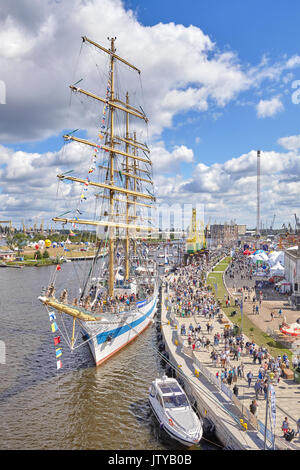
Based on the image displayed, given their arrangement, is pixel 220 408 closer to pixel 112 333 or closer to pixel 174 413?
pixel 174 413

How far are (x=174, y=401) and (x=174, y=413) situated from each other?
2.45 ft

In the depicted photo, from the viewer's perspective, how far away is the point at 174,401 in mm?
17625

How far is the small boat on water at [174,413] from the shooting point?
51.6 feet

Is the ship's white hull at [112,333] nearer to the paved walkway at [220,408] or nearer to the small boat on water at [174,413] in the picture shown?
the paved walkway at [220,408]

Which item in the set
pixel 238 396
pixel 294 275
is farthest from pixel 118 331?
pixel 294 275

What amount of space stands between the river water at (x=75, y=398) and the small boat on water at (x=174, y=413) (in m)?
0.95

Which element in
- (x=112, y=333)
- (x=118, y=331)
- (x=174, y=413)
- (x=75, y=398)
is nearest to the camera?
(x=174, y=413)

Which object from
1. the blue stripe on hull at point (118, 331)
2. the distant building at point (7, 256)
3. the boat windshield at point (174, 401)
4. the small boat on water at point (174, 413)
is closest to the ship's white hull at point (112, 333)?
the blue stripe on hull at point (118, 331)

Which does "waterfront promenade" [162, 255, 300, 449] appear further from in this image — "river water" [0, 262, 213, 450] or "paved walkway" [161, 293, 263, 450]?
"river water" [0, 262, 213, 450]

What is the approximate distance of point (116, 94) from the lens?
124 feet

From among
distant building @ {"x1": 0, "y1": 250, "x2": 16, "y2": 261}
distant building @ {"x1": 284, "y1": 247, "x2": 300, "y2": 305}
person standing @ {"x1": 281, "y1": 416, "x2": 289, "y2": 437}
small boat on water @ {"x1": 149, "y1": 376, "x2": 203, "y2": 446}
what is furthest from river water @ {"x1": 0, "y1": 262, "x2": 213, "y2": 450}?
distant building @ {"x1": 0, "y1": 250, "x2": 16, "y2": 261}

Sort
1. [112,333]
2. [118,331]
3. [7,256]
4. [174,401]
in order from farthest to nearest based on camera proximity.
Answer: [7,256]
[118,331]
[112,333]
[174,401]
